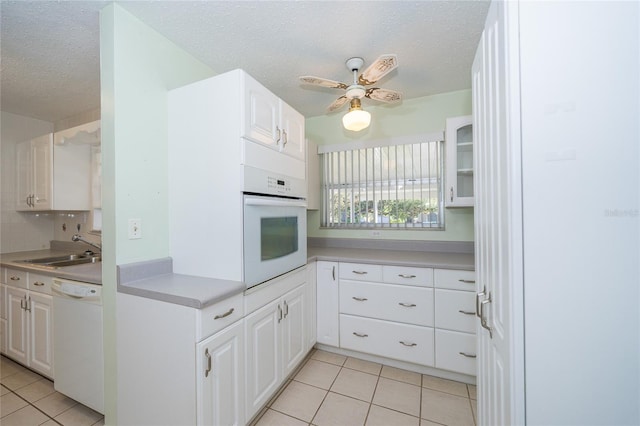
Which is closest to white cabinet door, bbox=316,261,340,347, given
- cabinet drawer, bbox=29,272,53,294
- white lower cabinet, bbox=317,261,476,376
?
white lower cabinet, bbox=317,261,476,376

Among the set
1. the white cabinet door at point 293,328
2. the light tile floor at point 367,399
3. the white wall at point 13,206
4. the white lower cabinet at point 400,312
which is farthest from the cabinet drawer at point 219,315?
the white wall at point 13,206

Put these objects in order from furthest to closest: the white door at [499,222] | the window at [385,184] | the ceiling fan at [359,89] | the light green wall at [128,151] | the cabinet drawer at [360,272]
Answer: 1. the window at [385,184]
2. the cabinet drawer at [360,272]
3. the ceiling fan at [359,89]
4. the light green wall at [128,151]
5. the white door at [499,222]

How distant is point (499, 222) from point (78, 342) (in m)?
2.34

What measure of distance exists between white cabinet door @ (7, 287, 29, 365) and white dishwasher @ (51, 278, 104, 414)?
53cm

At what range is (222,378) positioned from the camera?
1215 mm

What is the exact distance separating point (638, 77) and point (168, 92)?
202cm

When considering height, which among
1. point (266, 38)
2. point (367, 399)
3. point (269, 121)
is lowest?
point (367, 399)

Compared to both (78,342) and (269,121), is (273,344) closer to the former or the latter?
(78,342)

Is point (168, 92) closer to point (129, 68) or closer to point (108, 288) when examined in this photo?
point (129, 68)

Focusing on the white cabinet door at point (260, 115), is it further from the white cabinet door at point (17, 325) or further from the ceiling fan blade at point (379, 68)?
the white cabinet door at point (17, 325)

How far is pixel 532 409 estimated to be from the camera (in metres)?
0.65

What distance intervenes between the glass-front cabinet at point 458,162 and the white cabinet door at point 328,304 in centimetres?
120

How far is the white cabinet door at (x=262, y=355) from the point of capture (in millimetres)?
1396

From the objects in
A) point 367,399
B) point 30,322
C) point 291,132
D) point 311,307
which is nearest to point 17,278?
point 30,322
